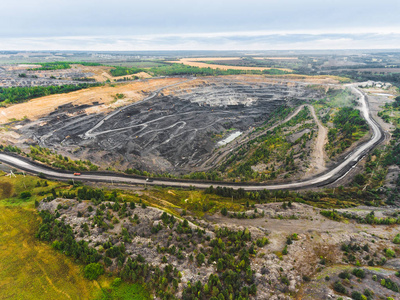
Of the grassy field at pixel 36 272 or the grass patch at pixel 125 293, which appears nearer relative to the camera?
the grass patch at pixel 125 293

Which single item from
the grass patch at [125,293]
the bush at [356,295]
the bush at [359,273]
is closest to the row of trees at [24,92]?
the grass patch at [125,293]

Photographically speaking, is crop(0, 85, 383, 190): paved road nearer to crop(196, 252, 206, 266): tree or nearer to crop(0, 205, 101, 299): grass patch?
crop(0, 205, 101, 299): grass patch

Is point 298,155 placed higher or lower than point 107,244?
higher

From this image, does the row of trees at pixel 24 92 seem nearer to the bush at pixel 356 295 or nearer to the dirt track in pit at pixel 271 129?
the dirt track in pit at pixel 271 129

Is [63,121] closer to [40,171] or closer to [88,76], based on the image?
[40,171]

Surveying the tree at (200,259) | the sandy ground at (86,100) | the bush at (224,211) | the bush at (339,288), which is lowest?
the tree at (200,259)

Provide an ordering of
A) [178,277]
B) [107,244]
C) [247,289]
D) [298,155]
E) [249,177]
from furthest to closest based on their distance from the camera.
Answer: [298,155], [249,177], [107,244], [178,277], [247,289]

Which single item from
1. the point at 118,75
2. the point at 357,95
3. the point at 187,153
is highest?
the point at 118,75

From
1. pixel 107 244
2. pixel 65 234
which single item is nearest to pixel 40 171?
pixel 65 234
